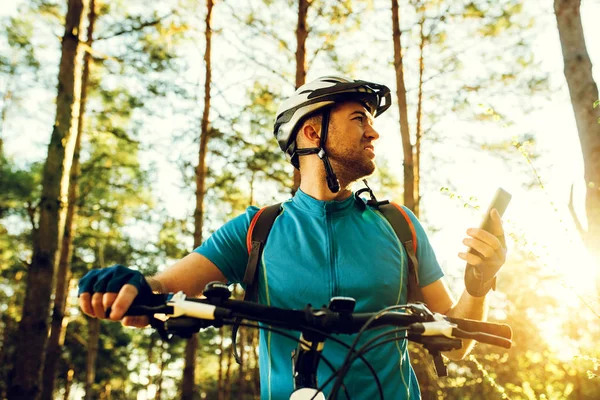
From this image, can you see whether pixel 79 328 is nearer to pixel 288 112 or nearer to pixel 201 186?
pixel 201 186

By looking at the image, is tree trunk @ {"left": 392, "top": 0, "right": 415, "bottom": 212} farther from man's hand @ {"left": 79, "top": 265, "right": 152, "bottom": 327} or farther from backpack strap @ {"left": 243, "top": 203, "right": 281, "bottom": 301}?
man's hand @ {"left": 79, "top": 265, "right": 152, "bottom": 327}

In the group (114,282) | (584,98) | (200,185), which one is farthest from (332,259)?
(200,185)

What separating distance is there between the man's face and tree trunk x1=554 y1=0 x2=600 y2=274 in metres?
2.18

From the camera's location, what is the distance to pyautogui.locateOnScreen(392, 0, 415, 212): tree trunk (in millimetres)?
10804

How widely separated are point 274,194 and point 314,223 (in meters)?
13.4

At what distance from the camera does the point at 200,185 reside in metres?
13.1

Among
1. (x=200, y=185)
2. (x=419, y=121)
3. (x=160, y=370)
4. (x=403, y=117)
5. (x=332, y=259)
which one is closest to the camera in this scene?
(x=332, y=259)

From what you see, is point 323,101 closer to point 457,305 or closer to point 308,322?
point 457,305

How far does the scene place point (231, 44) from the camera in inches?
459

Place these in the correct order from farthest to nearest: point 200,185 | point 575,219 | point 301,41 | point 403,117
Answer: point 200,185 → point 403,117 → point 301,41 → point 575,219

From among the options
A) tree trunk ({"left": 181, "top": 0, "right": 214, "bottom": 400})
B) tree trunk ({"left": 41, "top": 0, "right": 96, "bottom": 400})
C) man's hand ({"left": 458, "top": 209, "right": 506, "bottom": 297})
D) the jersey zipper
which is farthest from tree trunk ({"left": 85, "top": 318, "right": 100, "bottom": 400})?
man's hand ({"left": 458, "top": 209, "right": 506, "bottom": 297})

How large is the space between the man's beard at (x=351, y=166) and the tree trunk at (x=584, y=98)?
2173 millimetres

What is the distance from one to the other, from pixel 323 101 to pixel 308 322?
1.86 m

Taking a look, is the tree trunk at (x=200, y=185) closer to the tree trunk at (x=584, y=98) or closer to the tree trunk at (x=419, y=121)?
the tree trunk at (x=419, y=121)
